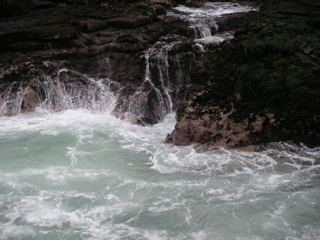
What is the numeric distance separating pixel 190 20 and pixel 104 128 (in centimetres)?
878

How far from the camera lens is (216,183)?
865 centimetres

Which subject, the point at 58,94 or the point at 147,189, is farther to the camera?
the point at 58,94

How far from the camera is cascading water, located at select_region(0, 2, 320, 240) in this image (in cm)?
714

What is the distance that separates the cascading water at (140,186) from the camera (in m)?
7.14

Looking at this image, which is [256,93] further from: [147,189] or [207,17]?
[207,17]

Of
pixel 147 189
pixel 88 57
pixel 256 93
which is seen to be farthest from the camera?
pixel 88 57

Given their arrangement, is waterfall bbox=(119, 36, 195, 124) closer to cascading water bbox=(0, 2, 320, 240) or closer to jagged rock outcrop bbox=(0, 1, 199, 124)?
jagged rock outcrop bbox=(0, 1, 199, 124)

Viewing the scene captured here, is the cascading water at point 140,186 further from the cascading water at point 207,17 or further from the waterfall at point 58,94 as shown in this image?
the cascading water at point 207,17

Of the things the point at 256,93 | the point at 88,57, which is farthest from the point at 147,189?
the point at 88,57

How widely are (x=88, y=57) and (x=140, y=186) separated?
26.9 ft

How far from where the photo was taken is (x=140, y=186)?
8797mm

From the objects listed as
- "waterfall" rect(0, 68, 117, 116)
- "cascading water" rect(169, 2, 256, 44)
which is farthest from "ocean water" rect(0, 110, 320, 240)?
"cascading water" rect(169, 2, 256, 44)

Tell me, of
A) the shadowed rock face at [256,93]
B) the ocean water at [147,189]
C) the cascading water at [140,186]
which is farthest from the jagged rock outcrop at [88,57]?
the ocean water at [147,189]

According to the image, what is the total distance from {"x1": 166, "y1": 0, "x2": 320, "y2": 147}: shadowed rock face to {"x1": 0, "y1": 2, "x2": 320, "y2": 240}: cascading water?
1.73 ft
